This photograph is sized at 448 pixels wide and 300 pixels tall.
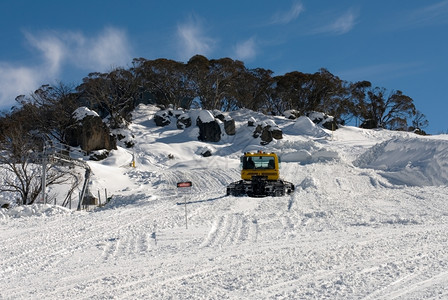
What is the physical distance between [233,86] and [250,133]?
11.4m

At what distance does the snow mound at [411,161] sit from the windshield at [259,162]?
7.48 m

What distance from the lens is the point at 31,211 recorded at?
48.6 feet

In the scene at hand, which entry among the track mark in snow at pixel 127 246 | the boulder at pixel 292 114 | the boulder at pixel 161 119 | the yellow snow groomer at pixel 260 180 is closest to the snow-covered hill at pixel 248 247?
the track mark in snow at pixel 127 246

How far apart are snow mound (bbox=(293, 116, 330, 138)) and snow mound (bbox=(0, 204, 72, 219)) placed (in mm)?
33822

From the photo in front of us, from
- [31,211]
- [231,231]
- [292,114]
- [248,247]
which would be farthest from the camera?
[292,114]

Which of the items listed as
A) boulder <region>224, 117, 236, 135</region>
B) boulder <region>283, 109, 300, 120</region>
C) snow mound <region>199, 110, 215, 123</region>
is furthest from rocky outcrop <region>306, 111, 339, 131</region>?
snow mound <region>199, 110, 215, 123</region>

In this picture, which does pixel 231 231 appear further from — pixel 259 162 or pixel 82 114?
pixel 82 114

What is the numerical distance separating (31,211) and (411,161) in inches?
801

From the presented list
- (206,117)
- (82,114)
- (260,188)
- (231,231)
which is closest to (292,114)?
(206,117)

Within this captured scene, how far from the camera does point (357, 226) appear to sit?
10.0m

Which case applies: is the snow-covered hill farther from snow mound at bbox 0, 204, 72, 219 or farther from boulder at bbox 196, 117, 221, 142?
boulder at bbox 196, 117, 221, 142

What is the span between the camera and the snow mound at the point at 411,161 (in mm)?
20533

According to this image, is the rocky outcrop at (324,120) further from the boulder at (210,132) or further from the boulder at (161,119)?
the boulder at (161,119)

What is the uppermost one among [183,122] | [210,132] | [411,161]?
[183,122]
